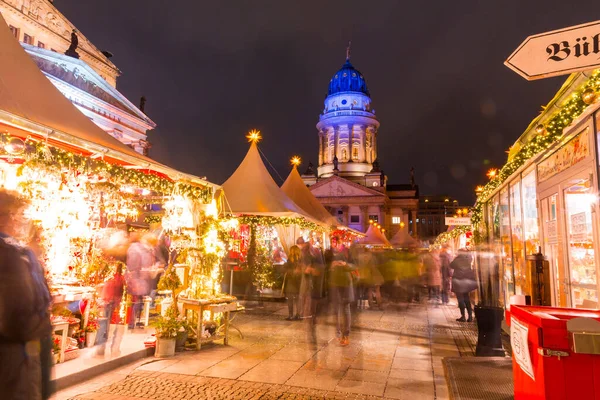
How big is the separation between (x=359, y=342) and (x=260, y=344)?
1.94m

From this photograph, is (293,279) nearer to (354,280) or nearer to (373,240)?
(354,280)

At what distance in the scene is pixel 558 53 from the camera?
281 cm

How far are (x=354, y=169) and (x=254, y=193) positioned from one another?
62409mm

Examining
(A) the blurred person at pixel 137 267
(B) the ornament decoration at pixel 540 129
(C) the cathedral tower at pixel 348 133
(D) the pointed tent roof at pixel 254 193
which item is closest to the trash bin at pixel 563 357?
(B) the ornament decoration at pixel 540 129

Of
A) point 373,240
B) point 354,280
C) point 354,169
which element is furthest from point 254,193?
point 354,169

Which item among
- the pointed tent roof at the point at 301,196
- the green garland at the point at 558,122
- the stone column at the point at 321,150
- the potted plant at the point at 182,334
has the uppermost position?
the stone column at the point at 321,150

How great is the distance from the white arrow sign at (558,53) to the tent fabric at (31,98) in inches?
224

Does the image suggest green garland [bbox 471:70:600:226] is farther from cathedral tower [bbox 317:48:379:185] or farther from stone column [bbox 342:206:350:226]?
cathedral tower [bbox 317:48:379:185]

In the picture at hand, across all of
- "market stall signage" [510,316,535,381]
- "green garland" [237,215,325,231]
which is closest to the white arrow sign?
"market stall signage" [510,316,535,381]

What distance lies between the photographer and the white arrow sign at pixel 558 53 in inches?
105

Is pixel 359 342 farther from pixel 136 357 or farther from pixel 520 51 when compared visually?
pixel 520 51

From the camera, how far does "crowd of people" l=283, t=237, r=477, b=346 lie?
26.1ft

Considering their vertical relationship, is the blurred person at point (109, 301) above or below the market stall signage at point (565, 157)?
below

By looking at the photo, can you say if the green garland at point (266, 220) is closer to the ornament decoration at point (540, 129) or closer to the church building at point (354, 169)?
the ornament decoration at point (540, 129)
